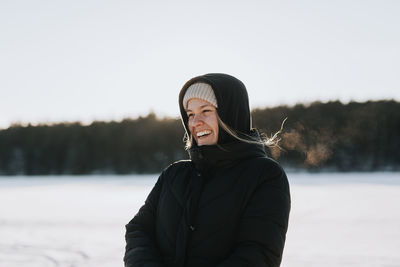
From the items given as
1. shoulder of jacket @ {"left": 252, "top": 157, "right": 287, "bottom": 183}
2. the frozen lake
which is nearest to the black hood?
shoulder of jacket @ {"left": 252, "top": 157, "right": 287, "bottom": 183}

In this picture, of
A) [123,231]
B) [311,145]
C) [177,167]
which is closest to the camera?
[177,167]

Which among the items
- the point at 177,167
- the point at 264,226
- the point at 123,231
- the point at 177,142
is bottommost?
the point at 177,142

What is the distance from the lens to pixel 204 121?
56.7 inches

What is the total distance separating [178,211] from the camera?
139 centimetres

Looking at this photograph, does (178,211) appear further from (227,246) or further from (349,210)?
(349,210)

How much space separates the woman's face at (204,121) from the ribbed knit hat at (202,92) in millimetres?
22

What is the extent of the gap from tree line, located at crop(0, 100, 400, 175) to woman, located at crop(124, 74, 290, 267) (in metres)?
9.76

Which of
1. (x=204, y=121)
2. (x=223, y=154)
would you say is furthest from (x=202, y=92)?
(x=223, y=154)

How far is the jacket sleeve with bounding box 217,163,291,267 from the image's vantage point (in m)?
1.22

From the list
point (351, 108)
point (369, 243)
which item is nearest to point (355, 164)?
point (351, 108)

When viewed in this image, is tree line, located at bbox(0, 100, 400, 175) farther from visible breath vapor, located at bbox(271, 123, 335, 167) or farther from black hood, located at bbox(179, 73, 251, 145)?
black hood, located at bbox(179, 73, 251, 145)

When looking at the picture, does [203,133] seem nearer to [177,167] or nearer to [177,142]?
[177,167]

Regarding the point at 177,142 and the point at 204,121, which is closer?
the point at 204,121

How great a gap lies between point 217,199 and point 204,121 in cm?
30
